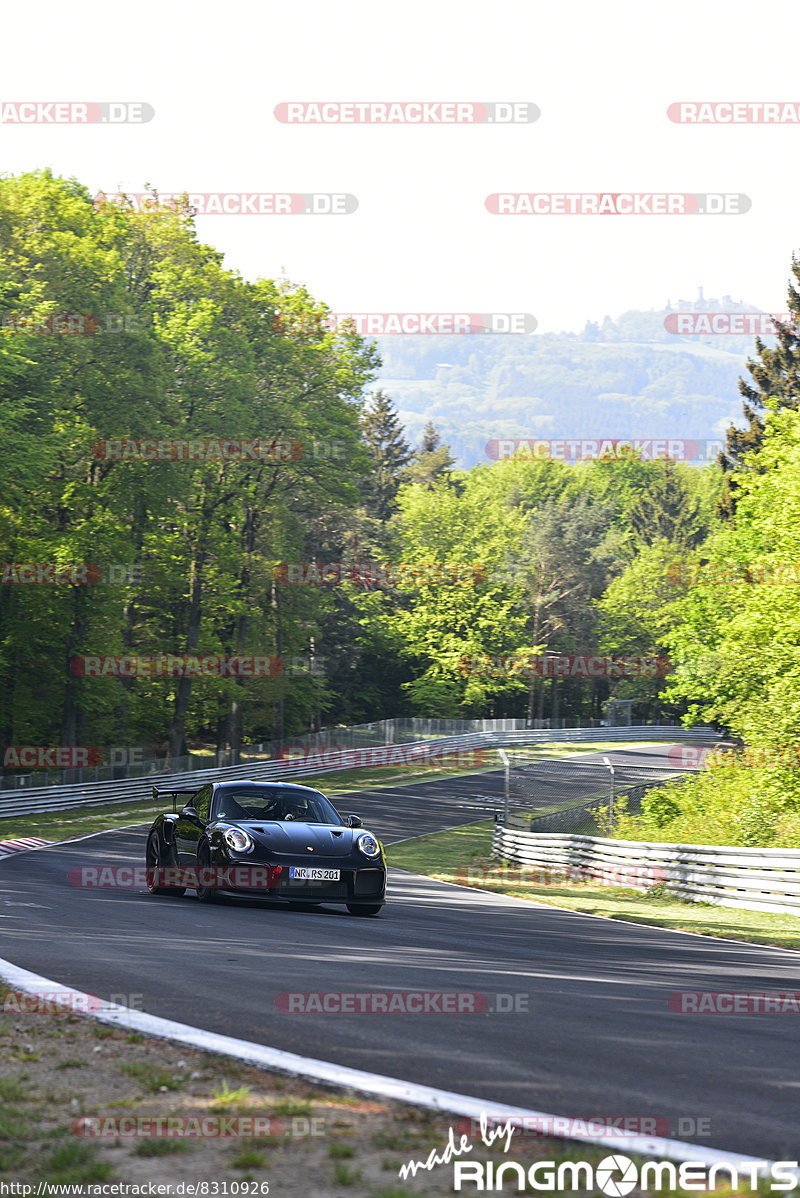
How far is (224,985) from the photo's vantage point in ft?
25.3

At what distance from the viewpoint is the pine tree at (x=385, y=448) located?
98.6 meters

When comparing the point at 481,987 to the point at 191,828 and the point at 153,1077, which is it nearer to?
the point at 153,1077

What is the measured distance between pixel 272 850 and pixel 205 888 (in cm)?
126

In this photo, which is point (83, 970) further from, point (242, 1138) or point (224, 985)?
point (242, 1138)

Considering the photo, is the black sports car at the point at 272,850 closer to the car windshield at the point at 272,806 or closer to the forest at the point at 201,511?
the car windshield at the point at 272,806

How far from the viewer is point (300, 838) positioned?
42.3 ft

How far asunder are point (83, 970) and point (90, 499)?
34520 millimetres

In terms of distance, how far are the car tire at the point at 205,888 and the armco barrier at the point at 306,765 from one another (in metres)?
23.4
